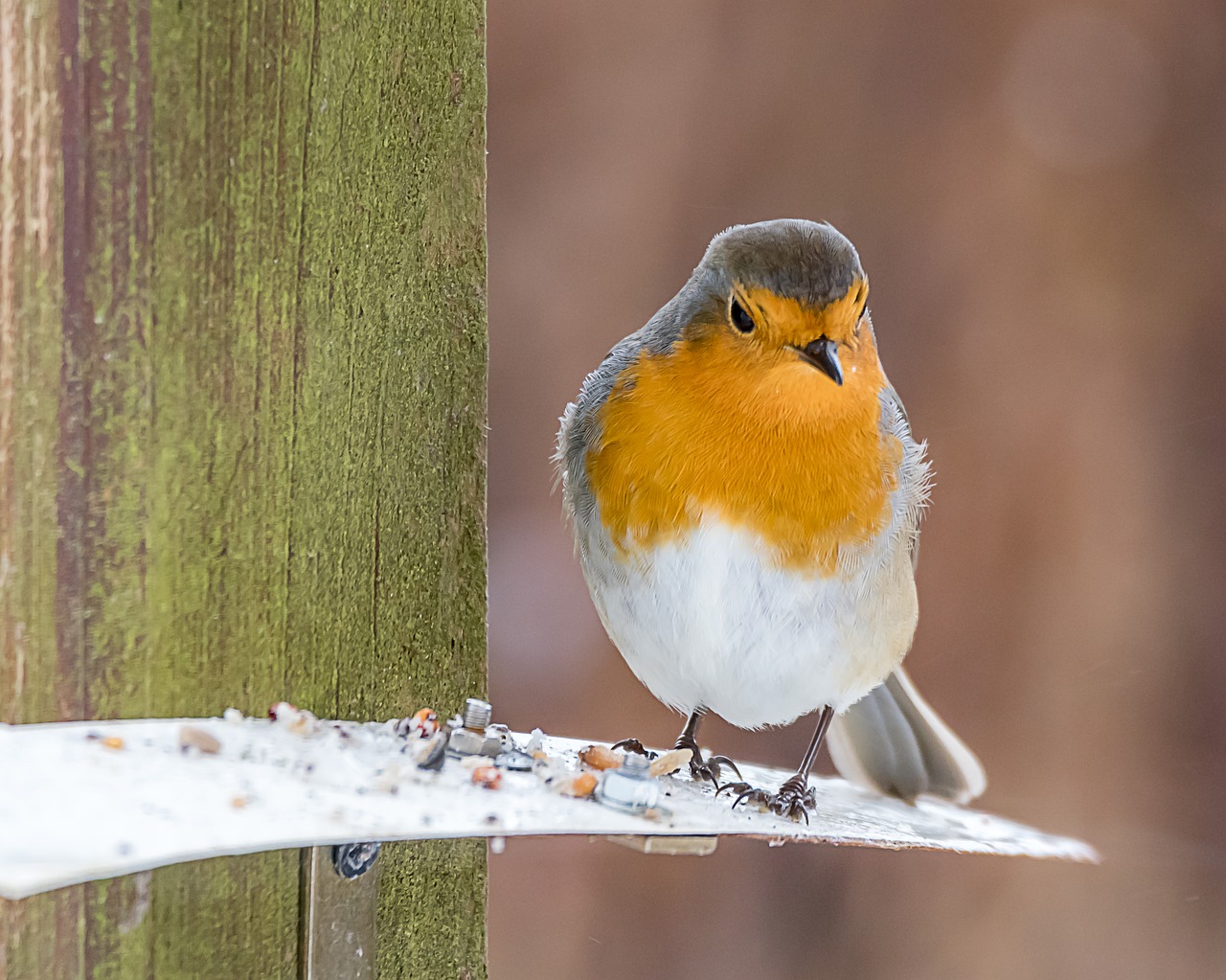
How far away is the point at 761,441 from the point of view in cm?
192

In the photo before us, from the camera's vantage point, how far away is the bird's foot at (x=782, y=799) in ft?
5.88

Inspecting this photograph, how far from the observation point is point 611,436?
204 centimetres

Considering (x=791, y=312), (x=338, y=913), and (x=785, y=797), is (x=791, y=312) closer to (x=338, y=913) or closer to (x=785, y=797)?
(x=785, y=797)

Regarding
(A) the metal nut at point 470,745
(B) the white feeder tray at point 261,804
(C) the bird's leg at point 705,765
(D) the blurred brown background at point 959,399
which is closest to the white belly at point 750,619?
(C) the bird's leg at point 705,765

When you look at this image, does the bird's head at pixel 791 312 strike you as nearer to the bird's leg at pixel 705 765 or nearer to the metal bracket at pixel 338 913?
the bird's leg at pixel 705 765

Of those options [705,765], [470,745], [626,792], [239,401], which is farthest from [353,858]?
[705,765]

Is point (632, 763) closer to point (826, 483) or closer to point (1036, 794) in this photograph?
point (826, 483)

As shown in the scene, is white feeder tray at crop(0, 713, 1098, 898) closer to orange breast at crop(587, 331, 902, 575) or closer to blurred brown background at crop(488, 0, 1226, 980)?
orange breast at crop(587, 331, 902, 575)

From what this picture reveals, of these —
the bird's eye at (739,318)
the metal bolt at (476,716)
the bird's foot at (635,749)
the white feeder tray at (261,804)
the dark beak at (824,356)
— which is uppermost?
the bird's eye at (739,318)

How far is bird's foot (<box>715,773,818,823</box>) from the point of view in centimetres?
179

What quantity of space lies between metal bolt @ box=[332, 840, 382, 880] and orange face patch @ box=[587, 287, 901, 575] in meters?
0.67

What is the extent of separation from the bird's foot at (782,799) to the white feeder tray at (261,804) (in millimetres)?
62

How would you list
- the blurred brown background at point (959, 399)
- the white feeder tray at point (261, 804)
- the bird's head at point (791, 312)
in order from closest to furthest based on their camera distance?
the white feeder tray at point (261, 804), the bird's head at point (791, 312), the blurred brown background at point (959, 399)

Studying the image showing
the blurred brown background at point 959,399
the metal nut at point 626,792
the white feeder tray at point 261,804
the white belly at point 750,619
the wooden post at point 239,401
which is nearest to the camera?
the white feeder tray at point 261,804
